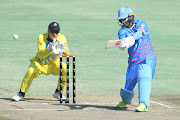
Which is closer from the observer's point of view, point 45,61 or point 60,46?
point 60,46

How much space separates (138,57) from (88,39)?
1054 cm

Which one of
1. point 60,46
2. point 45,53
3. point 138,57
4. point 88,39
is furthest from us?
point 88,39

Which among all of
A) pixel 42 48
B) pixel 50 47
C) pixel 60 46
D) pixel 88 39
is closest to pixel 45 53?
pixel 42 48

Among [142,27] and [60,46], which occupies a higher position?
[142,27]

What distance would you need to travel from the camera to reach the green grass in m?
14.1

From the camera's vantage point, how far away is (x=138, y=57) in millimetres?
10938

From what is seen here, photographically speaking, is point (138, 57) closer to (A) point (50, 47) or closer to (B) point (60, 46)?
(B) point (60, 46)

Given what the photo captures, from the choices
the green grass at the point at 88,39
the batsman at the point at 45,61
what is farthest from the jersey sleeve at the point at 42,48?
the green grass at the point at 88,39

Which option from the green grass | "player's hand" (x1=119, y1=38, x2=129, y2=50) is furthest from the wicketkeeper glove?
the green grass

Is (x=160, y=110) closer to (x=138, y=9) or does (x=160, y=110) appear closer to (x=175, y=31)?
(x=175, y=31)

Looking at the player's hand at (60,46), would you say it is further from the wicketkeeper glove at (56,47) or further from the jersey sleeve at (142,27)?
the jersey sleeve at (142,27)

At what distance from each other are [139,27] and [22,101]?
288 cm

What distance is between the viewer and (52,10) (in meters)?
30.3

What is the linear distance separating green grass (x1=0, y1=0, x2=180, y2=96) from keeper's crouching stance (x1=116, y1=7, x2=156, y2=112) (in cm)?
209
